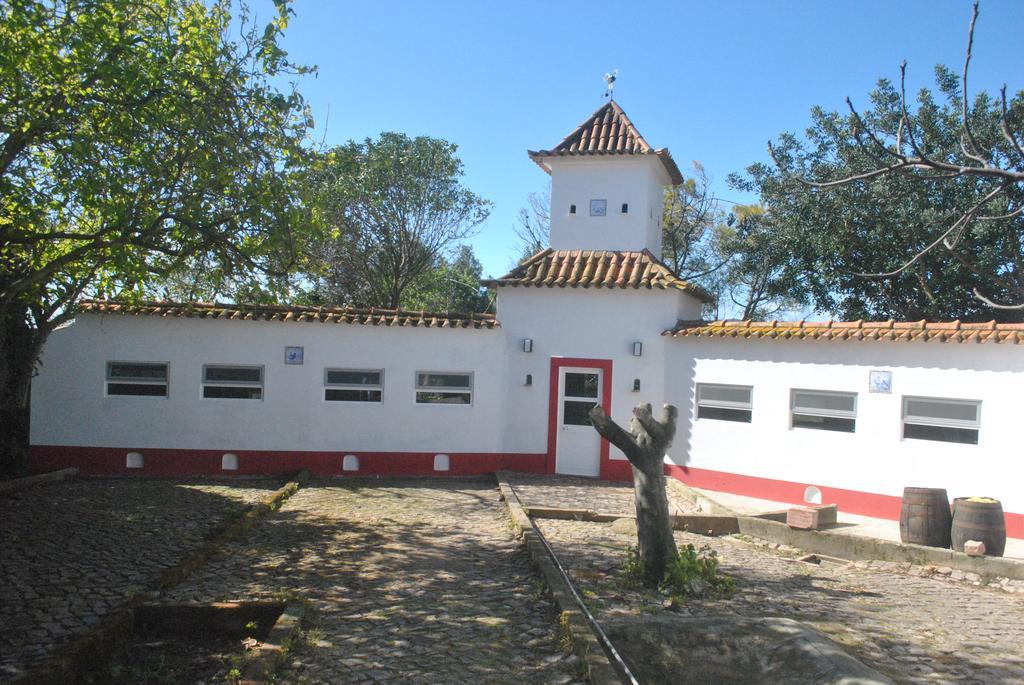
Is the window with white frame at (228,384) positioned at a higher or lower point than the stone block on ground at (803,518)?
higher

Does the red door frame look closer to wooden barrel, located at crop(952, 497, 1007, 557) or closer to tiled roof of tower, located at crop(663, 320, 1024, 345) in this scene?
tiled roof of tower, located at crop(663, 320, 1024, 345)

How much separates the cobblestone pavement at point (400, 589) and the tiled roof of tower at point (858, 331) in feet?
17.4

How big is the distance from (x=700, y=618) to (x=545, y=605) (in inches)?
58.6

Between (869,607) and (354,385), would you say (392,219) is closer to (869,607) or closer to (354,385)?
(354,385)

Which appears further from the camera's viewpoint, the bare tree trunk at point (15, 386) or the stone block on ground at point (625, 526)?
the bare tree trunk at point (15, 386)

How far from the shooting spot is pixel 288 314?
1524 centimetres

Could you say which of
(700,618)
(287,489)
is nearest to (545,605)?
(700,618)

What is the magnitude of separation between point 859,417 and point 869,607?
5.60 meters

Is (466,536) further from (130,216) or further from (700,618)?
(130,216)

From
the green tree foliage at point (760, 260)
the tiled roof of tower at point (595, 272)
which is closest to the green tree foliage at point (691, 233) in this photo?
the green tree foliage at point (760, 260)

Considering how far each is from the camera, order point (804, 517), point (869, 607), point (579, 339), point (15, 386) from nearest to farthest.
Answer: point (869, 607), point (804, 517), point (15, 386), point (579, 339)

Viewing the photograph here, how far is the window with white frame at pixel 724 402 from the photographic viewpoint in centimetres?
1421

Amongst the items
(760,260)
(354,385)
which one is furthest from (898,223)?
(354,385)

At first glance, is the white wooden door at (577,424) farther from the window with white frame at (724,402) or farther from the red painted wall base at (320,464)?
the window with white frame at (724,402)
